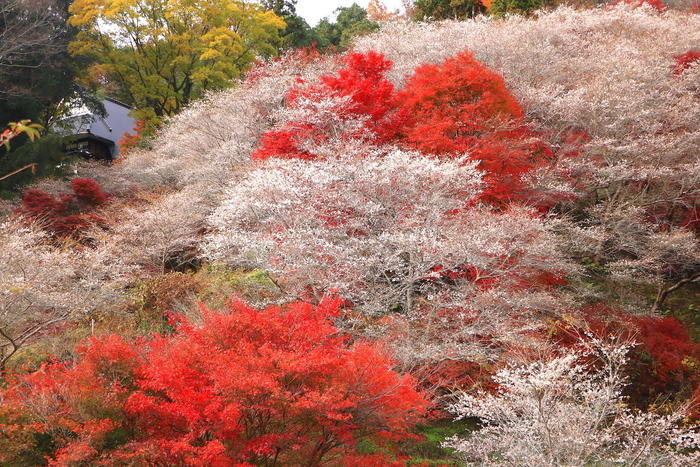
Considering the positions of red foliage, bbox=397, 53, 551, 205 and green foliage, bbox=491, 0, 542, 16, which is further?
green foliage, bbox=491, 0, 542, 16

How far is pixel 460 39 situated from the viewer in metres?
19.0

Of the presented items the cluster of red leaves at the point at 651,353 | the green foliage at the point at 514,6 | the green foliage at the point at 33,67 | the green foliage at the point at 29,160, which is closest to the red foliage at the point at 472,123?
the cluster of red leaves at the point at 651,353

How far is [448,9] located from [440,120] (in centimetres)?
1594

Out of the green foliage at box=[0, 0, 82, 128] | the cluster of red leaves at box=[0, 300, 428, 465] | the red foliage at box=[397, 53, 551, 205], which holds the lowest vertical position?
the cluster of red leaves at box=[0, 300, 428, 465]

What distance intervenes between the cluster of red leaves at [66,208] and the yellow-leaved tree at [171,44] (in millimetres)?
8705

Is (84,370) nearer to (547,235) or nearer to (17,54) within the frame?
(547,235)

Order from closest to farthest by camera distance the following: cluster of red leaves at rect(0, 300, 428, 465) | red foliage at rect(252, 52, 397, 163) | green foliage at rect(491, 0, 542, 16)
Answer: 1. cluster of red leaves at rect(0, 300, 428, 465)
2. red foliage at rect(252, 52, 397, 163)
3. green foliage at rect(491, 0, 542, 16)

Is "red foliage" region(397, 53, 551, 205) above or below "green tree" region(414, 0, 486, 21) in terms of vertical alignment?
below

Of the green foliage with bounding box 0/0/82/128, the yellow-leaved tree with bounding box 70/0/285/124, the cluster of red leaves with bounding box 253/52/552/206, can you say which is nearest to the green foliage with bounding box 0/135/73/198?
the green foliage with bounding box 0/0/82/128

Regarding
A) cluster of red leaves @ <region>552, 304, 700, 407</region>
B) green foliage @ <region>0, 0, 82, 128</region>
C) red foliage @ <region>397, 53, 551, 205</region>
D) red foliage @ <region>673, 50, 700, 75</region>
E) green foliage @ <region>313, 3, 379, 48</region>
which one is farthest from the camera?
green foliage @ <region>313, 3, 379, 48</region>

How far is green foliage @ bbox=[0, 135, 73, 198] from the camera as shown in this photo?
18.6 metres

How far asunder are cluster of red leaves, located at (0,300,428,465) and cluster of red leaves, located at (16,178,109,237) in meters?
10.4

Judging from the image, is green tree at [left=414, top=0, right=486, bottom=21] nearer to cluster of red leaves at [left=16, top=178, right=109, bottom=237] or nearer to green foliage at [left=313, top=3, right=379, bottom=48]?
green foliage at [left=313, top=3, right=379, bottom=48]

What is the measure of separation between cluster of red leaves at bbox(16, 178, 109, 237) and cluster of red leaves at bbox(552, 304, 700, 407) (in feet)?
49.0
